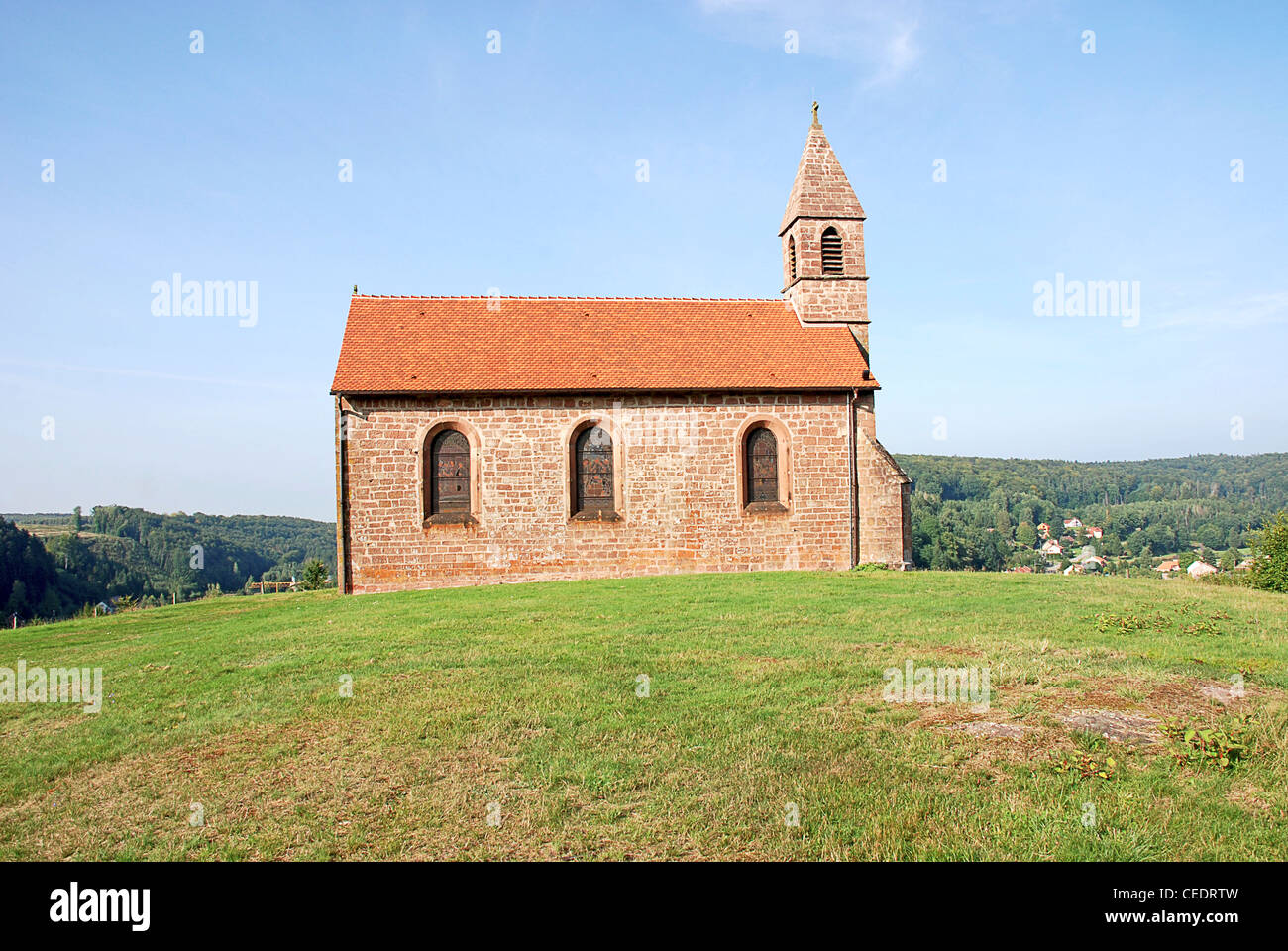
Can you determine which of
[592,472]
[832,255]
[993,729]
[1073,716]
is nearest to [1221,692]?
[1073,716]

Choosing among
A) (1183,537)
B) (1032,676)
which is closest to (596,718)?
(1032,676)

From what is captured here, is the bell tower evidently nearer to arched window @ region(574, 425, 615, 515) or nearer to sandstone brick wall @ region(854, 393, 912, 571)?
sandstone brick wall @ region(854, 393, 912, 571)

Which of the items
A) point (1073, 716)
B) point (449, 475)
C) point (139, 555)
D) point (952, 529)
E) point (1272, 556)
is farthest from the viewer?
point (139, 555)

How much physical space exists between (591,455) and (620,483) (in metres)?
1.16

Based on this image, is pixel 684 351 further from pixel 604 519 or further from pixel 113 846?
pixel 113 846

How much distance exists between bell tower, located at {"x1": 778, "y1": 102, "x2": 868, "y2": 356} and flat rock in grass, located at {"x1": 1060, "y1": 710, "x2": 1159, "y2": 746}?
1954 centimetres

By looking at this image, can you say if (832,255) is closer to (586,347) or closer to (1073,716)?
(586,347)

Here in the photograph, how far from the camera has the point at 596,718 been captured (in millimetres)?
7758

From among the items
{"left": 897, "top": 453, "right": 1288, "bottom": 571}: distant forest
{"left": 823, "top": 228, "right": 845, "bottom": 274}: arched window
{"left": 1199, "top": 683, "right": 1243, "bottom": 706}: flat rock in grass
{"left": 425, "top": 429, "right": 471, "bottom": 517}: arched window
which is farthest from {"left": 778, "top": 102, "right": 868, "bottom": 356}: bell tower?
{"left": 897, "top": 453, "right": 1288, "bottom": 571}: distant forest

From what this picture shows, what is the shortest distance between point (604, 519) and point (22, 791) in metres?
16.3

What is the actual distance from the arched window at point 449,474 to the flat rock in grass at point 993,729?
16837 millimetres

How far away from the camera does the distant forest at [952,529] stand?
71000 millimetres

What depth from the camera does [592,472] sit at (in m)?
22.6
